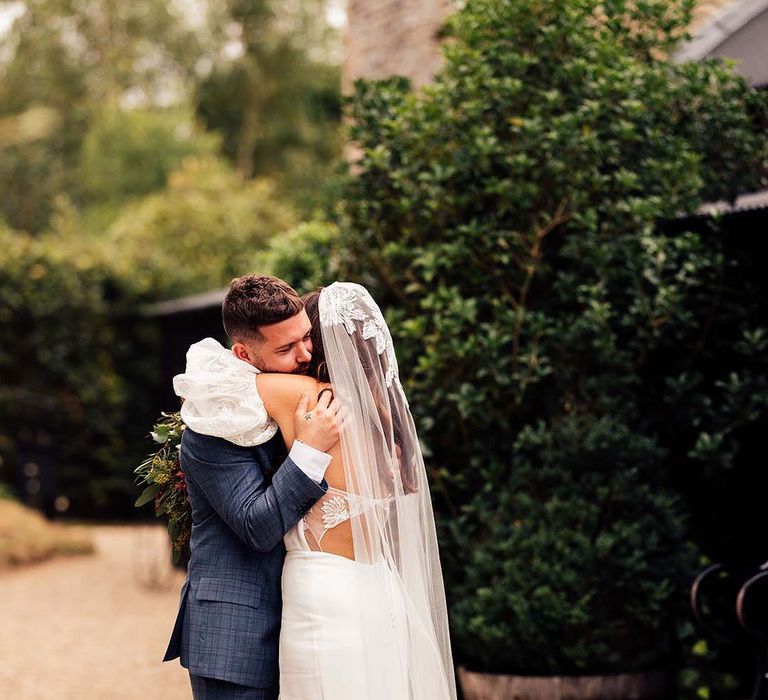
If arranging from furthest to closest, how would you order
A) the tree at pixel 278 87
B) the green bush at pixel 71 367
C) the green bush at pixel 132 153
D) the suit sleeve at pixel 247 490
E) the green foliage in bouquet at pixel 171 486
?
the tree at pixel 278 87
the green bush at pixel 132 153
the green bush at pixel 71 367
the green foliage in bouquet at pixel 171 486
the suit sleeve at pixel 247 490

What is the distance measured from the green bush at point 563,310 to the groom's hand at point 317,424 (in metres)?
2.11

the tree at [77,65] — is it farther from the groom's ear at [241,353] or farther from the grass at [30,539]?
the groom's ear at [241,353]

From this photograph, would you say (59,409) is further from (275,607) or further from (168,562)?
(275,607)

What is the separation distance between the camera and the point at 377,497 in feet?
9.72

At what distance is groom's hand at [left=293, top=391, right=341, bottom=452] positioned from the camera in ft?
9.26

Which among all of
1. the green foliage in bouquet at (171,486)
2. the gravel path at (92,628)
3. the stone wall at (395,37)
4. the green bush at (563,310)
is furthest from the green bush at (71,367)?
the green foliage in bouquet at (171,486)

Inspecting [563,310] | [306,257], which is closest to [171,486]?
[563,310]

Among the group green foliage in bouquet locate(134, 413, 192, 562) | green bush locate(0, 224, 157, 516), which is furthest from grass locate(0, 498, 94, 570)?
green foliage in bouquet locate(134, 413, 192, 562)

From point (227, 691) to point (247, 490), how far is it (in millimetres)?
560

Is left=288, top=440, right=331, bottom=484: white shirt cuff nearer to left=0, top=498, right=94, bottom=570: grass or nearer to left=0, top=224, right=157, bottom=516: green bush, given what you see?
left=0, top=498, right=94, bottom=570: grass

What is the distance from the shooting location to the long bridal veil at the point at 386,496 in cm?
291

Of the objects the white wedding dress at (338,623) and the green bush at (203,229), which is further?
the green bush at (203,229)

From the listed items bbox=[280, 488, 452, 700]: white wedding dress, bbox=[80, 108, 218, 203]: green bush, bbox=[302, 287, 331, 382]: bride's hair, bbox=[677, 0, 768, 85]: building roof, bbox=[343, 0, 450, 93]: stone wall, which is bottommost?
bbox=[280, 488, 452, 700]: white wedding dress

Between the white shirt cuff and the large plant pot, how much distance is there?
99.2 inches
